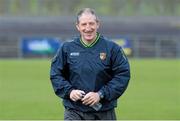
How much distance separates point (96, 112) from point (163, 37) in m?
41.4

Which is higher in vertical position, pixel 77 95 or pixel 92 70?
pixel 92 70

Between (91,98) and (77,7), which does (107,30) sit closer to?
(77,7)

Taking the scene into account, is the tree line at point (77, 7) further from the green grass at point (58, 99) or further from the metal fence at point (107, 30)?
the green grass at point (58, 99)

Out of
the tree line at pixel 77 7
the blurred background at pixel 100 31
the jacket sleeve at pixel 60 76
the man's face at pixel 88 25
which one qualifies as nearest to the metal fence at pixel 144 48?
the blurred background at pixel 100 31

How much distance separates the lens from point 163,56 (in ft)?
150

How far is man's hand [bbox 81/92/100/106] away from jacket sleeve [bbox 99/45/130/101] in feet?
0.47

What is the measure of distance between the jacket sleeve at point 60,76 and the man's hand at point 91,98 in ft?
0.70

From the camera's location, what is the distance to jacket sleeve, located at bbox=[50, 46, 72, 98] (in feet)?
22.2

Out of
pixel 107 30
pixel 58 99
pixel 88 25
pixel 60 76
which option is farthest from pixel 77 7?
pixel 88 25

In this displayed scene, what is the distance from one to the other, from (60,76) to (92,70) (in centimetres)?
32

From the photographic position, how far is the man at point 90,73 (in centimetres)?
678

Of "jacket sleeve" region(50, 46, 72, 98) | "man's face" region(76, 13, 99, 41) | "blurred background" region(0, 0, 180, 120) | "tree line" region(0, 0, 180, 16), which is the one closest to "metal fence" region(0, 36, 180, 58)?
"blurred background" region(0, 0, 180, 120)

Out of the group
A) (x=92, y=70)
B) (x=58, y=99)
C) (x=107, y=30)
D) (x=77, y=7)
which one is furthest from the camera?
(x=77, y=7)

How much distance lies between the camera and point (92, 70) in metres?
6.79
